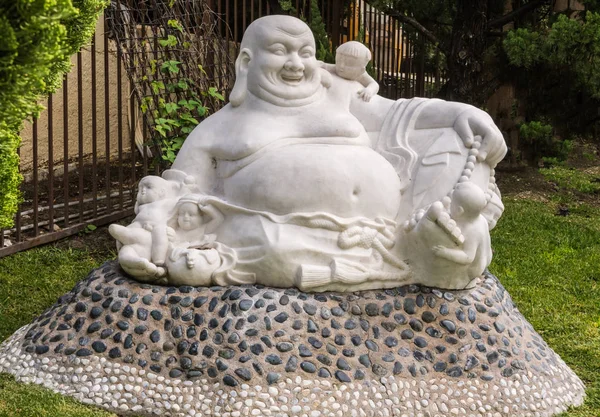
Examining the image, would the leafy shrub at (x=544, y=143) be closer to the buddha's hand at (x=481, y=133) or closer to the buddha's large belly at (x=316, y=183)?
the buddha's hand at (x=481, y=133)

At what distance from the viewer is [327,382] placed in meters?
3.80

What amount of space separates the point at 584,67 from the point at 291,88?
357cm

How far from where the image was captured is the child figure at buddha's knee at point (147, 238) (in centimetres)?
407

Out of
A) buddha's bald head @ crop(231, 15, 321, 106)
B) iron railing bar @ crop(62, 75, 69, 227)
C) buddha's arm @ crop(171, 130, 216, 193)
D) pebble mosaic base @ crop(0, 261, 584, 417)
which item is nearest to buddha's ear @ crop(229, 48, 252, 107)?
buddha's bald head @ crop(231, 15, 321, 106)

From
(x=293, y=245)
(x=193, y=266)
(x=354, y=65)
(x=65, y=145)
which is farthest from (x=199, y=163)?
(x=65, y=145)

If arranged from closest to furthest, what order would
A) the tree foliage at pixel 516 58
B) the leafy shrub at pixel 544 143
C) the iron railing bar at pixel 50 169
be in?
1. the iron railing bar at pixel 50 169
2. the tree foliage at pixel 516 58
3. the leafy shrub at pixel 544 143

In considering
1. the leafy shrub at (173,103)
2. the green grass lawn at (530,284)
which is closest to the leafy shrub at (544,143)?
the green grass lawn at (530,284)

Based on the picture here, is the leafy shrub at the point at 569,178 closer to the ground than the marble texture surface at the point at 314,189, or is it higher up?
closer to the ground

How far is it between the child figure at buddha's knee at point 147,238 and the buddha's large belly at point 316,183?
37 cm

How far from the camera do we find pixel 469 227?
392cm

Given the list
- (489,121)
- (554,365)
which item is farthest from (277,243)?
(554,365)

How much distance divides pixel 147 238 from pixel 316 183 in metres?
0.85

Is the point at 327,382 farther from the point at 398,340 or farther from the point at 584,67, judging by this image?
the point at 584,67

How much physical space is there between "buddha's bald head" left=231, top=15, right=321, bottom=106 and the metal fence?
1922 mm
